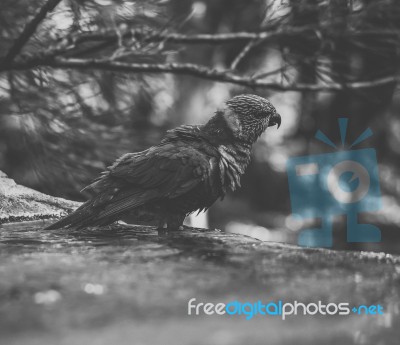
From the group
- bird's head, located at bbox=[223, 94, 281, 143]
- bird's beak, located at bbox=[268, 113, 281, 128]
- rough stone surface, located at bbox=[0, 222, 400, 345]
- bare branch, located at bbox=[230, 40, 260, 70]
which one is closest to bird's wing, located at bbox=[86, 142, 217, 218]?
bird's head, located at bbox=[223, 94, 281, 143]

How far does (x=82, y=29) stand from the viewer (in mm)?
4242

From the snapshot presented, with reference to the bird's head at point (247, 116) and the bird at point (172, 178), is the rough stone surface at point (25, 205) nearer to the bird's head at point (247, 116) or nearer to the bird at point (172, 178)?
the bird at point (172, 178)

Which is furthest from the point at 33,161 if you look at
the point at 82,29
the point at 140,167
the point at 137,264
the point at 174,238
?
the point at 137,264

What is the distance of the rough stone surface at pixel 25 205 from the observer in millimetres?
3430

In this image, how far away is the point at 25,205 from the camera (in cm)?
353

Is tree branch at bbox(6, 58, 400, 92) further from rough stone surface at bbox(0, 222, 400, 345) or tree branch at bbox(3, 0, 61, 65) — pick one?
rough stone surface at bbox(0, 222, 400, 345)

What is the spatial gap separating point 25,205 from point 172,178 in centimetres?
118

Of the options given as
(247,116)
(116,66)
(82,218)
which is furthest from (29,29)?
(247,116)

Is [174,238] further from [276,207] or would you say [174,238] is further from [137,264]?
[276,207]

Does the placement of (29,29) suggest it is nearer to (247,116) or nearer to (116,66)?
(116,66)

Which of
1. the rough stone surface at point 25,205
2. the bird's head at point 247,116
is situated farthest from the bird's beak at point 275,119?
the rough stone surface at point 25,205

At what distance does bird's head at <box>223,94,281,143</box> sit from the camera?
129 inches

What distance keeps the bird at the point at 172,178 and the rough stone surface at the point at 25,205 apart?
2.09 ft

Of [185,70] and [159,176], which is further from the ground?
[185,70]
